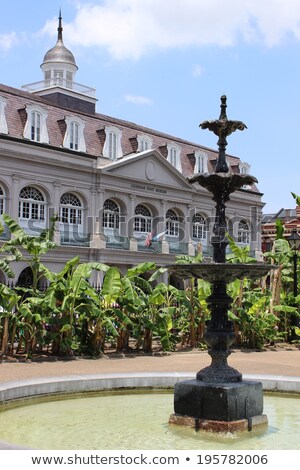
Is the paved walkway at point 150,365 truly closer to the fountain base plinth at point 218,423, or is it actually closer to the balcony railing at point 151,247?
the fountain base plinth at point 218,423

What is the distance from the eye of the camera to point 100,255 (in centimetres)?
4147

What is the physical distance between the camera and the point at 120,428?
9297 mm

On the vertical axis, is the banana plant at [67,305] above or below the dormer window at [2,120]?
below

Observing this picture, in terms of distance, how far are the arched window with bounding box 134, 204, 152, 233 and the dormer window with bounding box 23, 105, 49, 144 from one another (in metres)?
9.26

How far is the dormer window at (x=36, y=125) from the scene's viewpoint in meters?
38.4

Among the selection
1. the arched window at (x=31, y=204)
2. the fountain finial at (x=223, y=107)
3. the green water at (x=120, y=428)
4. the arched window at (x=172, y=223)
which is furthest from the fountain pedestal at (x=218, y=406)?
the arched window at (x=172, y=223)

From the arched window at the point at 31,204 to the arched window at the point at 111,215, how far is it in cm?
501

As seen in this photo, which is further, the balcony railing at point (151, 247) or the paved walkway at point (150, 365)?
the balcony railing at point (151, 247)

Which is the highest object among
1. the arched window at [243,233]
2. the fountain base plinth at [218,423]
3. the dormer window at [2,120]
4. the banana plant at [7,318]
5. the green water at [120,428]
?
the dormer window at [2,120]

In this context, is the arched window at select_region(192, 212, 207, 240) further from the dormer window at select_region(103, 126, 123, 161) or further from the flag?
the dormer window at select_region(103, 126, 123, 161)

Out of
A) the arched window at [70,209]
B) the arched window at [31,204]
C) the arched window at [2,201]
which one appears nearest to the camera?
the arched window at [2,201]

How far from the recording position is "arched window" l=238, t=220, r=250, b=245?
53.5 meters

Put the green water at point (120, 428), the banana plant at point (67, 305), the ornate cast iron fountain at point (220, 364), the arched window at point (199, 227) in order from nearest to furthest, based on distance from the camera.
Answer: the green water at point (120, 428), the ornate cast iron fountain at point (220, 364), the banana plant at point (67, 305), the arched window at point (199, 227)

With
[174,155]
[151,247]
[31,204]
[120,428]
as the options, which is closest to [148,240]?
[151,247]
